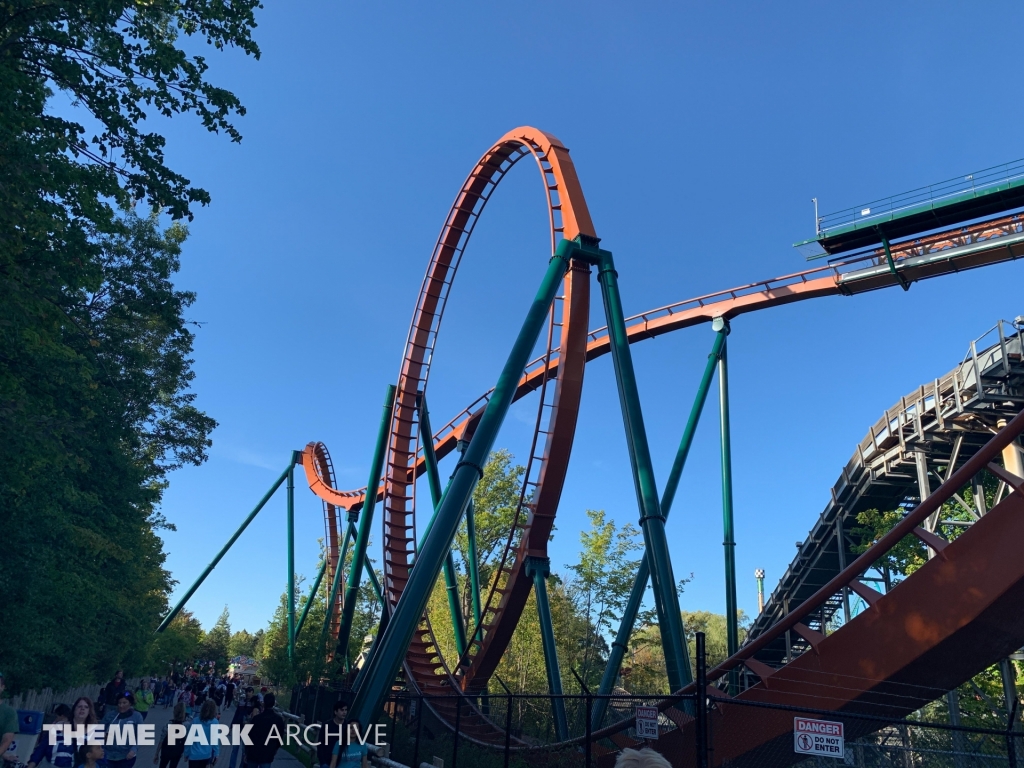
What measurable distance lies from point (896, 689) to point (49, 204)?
33.8 ft

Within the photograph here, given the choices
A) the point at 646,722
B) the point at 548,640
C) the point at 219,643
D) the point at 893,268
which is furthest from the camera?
the point at 219,643

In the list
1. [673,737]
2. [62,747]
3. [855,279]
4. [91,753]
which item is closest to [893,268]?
[855,279]

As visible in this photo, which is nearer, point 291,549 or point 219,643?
point 291,549

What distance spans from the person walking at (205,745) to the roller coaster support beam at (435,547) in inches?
57.8

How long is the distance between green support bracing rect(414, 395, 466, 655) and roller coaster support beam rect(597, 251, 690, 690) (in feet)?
19.3

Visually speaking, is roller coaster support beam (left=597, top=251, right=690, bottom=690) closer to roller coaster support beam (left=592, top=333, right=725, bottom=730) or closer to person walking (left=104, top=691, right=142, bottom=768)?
roller coaster support beam (left=592, top=333, right=725, bottom=730)

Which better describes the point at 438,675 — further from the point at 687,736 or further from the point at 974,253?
the point at 974,253

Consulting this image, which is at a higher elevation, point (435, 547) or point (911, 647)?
point (435, 547)

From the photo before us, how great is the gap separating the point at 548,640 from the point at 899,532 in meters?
5.70

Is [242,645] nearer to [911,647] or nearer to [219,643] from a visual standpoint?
[219,643]

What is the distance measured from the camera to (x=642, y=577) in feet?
38.1

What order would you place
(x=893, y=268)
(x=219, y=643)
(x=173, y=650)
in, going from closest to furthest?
(x=893, y=268) < (x=173, y=650) < (x=219, y=643)

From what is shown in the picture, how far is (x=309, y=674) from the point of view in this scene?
17.9 meters

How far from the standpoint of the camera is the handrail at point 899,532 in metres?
6.91
